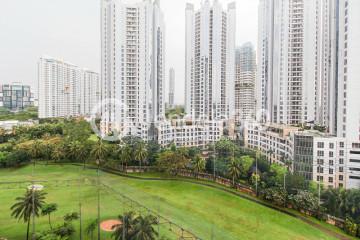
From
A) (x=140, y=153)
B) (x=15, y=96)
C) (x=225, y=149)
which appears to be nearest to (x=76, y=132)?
(x=140, y=153)

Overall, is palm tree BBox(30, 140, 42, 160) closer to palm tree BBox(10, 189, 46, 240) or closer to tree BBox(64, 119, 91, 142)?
tree BBox(64, 119, 91, 142)

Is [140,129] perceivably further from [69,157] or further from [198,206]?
[198,206]

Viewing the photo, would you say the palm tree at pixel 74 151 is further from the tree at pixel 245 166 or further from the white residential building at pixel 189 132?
the tree at pixel 245 166

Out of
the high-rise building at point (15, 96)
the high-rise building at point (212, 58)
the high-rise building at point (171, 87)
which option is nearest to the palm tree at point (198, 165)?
the high-rise building at point (212, 58)

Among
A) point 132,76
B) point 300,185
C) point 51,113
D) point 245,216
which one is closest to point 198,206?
point 245,216

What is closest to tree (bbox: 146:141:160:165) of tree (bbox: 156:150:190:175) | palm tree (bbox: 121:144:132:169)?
palm tree (bbox: 121:144:132:169)

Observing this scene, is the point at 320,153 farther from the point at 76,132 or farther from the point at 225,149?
the point at 76,132

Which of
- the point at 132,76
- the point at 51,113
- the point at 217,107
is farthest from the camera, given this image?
the point at 51,113
